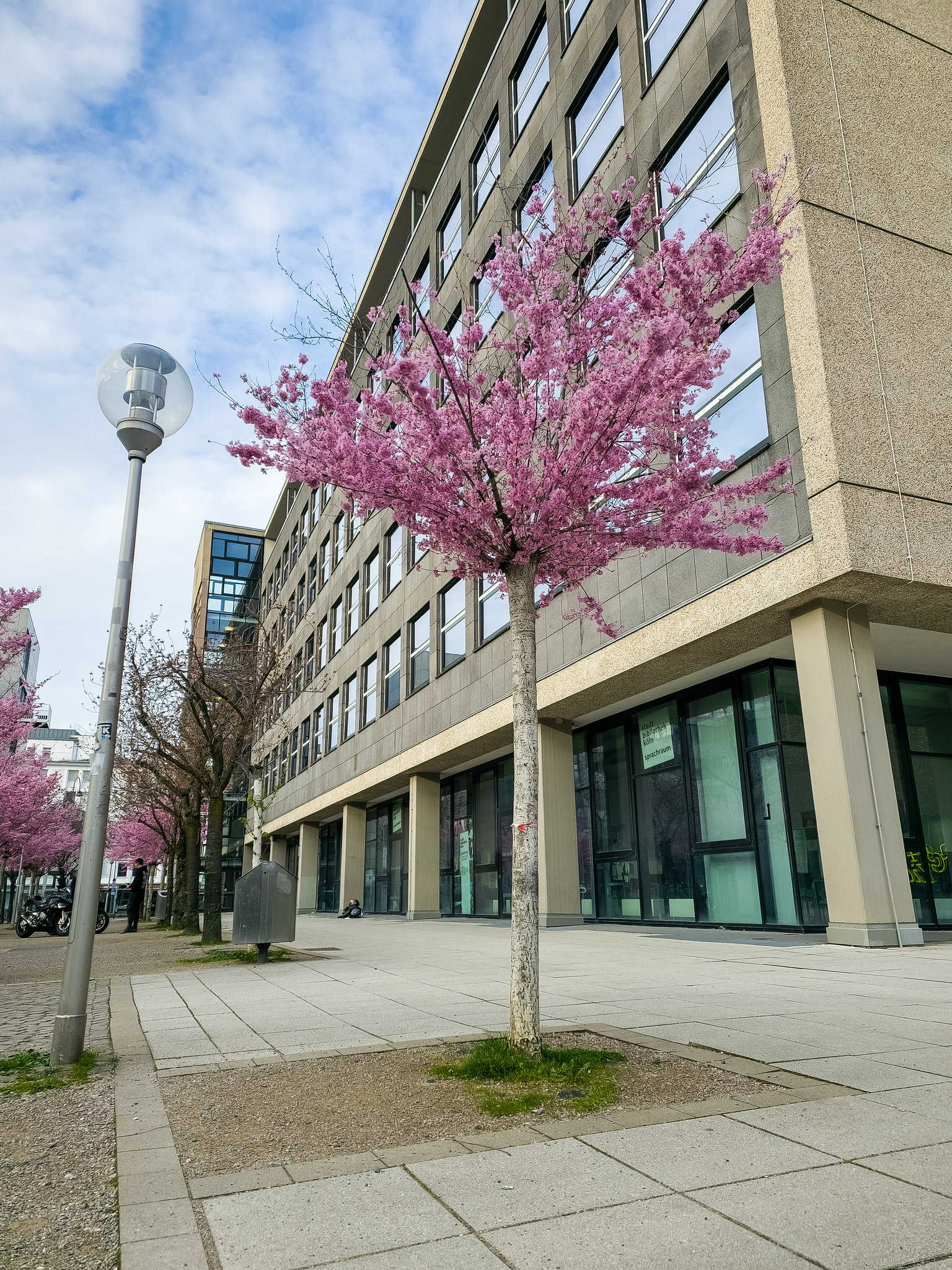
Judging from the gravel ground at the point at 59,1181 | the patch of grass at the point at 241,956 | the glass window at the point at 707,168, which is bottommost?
the gravel ground at the point at 59,1181

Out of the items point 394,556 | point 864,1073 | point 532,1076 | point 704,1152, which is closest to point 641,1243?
point 704,1152

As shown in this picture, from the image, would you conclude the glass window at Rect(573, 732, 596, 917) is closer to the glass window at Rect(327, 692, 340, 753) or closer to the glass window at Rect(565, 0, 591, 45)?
the glass window at Rect(565, 0, 591, 45)

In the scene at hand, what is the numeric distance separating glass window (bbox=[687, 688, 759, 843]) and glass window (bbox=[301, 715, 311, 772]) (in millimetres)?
28318

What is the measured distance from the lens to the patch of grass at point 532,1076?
13.0 feet

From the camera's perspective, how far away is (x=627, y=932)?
47.7 ft

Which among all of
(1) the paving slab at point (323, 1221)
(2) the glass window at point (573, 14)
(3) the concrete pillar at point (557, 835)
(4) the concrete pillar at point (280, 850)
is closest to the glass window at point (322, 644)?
(4) the concrete pillar at point (280, 850)

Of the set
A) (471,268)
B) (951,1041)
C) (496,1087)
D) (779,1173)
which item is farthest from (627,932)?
(471,268)

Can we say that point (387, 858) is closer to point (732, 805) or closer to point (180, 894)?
point (180, 894)

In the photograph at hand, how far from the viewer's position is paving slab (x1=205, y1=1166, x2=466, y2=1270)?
2520mm

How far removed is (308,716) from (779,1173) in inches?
1568

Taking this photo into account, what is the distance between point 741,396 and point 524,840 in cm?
962

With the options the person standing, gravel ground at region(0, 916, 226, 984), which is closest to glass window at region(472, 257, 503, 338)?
gravel ground at region(0, 916, 226, 984)

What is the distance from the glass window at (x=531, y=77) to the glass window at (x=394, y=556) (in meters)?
12.2

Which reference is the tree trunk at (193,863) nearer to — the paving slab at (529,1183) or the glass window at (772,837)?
the glass window at (772,837)
